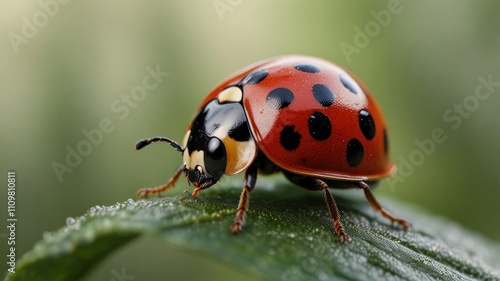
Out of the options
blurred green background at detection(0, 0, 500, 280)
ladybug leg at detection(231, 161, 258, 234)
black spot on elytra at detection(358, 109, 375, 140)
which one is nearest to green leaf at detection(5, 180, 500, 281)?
ladybug leg at detection(231, 161, 258, 234)

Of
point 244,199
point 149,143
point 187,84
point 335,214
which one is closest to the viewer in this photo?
point 244,199

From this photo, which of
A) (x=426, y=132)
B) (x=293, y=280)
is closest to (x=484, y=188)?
(x=426, y=132)

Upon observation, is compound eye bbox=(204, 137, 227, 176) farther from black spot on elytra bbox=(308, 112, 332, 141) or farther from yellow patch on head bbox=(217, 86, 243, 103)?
black spot on elytra bbox=(308, 112, 332, 141)

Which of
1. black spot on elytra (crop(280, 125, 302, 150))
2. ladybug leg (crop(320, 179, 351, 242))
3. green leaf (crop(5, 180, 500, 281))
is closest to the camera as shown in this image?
green leaf (crop(5, 180, 500, 281))

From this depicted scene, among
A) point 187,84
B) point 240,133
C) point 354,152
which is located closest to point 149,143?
point 240,133

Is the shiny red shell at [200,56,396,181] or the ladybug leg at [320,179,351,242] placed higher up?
the shiny red shell at [200,56,396,181]

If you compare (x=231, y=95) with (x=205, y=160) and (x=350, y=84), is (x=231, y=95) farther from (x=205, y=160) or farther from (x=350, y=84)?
(x=350, y=84)

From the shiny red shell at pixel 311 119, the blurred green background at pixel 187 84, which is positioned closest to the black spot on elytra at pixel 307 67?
the shiny red shell at pixel 311 119

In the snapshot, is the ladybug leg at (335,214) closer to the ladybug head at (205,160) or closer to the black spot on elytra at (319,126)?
the black spot on elytra at (319,126)
